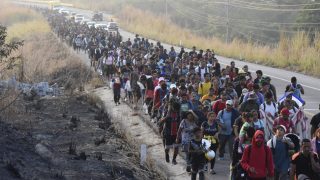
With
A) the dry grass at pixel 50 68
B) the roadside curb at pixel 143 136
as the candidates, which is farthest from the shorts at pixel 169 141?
the dry grass at pixel 50 68

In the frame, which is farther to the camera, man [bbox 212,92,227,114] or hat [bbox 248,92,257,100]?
man [bbox 212,92,227,114]

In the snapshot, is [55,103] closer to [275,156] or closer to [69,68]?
[69,68]

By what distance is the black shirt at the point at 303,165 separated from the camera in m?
8.88

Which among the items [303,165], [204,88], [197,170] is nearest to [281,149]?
[303,165]

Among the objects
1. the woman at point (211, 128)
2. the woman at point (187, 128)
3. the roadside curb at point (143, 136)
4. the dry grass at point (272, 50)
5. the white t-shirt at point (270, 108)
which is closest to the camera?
the woman at point (187, 128)

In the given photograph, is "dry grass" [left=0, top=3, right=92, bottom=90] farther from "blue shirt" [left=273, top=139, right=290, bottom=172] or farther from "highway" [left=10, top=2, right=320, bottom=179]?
"blue shirt" [left=273, top=139, right=290, bottom=172]

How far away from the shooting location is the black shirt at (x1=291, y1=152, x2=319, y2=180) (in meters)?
8.88

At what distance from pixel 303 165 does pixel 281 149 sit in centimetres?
107

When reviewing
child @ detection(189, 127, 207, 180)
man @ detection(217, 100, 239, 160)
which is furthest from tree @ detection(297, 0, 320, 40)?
child @ detection(189, 127, 207, 180)

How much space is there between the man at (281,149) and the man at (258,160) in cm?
99

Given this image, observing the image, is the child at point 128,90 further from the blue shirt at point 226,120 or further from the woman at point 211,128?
the woman at point 211,128

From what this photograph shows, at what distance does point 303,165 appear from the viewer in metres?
8.91

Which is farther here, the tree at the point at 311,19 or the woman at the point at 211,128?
the tree at the point at 311,19

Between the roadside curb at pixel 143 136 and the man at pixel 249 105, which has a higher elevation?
the man at pixel 249 105
